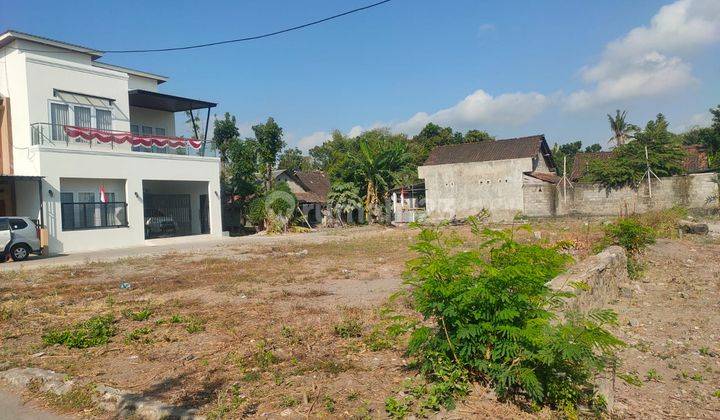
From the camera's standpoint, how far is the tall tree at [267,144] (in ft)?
113

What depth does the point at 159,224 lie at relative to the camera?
90.2 ft

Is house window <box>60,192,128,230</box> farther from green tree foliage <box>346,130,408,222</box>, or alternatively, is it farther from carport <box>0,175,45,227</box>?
green tree foliage <box>346,130,408,222</box>

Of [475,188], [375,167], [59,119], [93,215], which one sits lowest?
[93,215]

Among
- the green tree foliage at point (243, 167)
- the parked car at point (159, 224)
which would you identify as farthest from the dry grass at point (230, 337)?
the green tree foliage at point (243, 167)

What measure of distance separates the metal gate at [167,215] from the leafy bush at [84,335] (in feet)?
64.4

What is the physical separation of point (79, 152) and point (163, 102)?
6.71 meters

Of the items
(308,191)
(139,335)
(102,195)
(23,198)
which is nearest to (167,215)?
(102,195)

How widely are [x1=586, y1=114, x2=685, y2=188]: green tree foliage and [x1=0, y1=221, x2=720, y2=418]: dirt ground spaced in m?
20.9

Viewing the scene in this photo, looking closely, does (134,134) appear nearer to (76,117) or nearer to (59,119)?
(76,117)

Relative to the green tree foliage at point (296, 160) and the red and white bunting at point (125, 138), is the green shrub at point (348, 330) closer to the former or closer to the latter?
the red and white bunting at point (125, 138)

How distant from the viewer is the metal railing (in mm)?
21961

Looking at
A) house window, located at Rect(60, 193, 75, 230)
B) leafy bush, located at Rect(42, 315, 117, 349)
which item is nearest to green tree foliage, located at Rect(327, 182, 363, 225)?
house window, located at Rect(60, 193, 75, 230)

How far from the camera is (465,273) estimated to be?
4375mm

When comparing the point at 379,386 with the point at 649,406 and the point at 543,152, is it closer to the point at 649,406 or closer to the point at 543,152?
the point at 649,406
